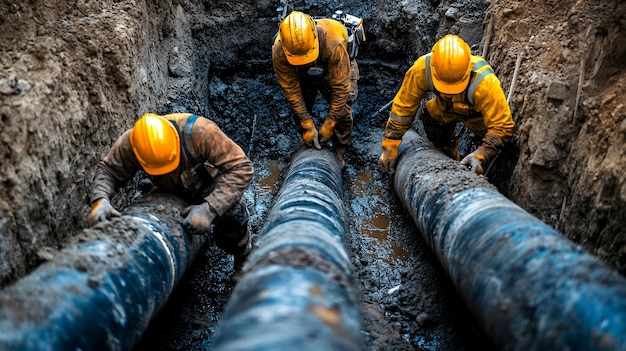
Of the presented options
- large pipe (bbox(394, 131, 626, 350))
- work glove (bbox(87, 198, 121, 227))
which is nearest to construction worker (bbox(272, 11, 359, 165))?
large pipe (bbox(394, 131, 626, 350))

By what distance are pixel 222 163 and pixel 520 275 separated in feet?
7.62

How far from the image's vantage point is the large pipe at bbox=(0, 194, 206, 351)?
2100mm

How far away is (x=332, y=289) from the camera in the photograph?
215cm

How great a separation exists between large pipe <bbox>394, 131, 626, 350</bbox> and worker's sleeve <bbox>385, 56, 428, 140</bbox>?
4.06 ft

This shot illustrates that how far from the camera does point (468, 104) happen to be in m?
4.54

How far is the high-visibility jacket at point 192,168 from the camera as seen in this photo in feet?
11.8

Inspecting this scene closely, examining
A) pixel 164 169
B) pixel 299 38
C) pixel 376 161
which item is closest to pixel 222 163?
pixel 164 169

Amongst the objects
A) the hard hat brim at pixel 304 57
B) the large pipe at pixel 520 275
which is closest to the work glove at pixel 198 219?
the large pipe at pixel 520 275

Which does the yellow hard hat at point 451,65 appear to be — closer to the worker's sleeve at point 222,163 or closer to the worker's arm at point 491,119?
the worker's arm at point 491,119

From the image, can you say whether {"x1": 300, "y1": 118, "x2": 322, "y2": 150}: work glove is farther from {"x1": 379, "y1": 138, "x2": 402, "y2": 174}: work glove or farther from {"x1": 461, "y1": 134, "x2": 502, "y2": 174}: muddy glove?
{"x1": 461, "y1": 134, "x2": 502, "y2": 174}: muddy glove

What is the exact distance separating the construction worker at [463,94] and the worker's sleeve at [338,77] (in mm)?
766

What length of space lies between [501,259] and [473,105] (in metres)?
2.30

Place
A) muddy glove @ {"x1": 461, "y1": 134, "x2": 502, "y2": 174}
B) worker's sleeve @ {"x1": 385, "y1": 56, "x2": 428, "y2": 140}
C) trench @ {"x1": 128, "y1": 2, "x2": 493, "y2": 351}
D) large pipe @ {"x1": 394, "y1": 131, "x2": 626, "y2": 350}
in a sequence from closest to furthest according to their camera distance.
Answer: large pipe @ {"x1": 394, "y1": 131, "x2": 626, "y2": 350}
trench @ {"x1": 128, "y1": 2, "x2": 493, "y2": 351}
muddy glove @ {"x1": 461, "y1": 134, "x2": 502, "y2": 174}
worker's sleeve @ {"x1": 385, "y1": 56, "x2": 428, "y2": 140}

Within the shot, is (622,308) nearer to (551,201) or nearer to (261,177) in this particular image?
(551,201)
